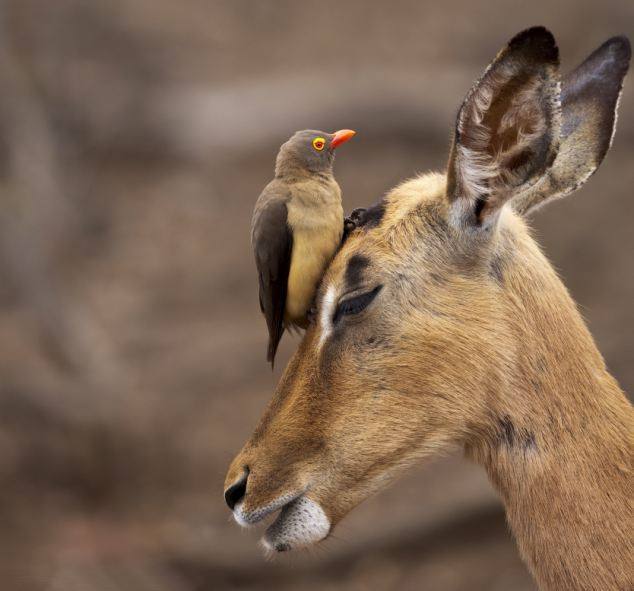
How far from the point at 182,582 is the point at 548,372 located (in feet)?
21.6

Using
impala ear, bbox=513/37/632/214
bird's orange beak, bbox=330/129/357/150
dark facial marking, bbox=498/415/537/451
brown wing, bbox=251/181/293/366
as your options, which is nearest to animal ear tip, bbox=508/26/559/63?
impala ear, bbox=513/37/632/214

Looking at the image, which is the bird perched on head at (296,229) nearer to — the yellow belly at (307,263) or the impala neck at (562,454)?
the yellow belly at (307,263)

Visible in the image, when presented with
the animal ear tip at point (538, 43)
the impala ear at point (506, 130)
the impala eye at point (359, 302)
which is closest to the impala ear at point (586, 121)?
the impala ear at point (506, 130)

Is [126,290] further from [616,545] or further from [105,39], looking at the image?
[616,545]

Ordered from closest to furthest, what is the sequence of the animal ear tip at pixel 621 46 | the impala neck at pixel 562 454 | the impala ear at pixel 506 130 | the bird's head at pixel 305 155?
the impala ear at pixel 506 130 → the impala neck at pixel 562 454 → the bird's head at pixel 305 155 → the animal ear tip at pixel 621 46

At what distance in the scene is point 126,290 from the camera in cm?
1258

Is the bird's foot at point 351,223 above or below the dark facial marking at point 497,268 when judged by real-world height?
above

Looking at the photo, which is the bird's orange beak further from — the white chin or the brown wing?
the white chin

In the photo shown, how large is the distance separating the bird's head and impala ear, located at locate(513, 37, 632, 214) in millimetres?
719

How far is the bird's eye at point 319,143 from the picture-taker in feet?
12.7

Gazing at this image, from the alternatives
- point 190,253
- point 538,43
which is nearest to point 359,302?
point 538,43

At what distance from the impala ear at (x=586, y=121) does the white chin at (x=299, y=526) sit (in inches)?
52.0

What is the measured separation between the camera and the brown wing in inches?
147

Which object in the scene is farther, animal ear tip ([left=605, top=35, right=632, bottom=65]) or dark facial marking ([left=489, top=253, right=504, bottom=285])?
animal ear tip ([left=605, top=35, right=632, bottom=65])
